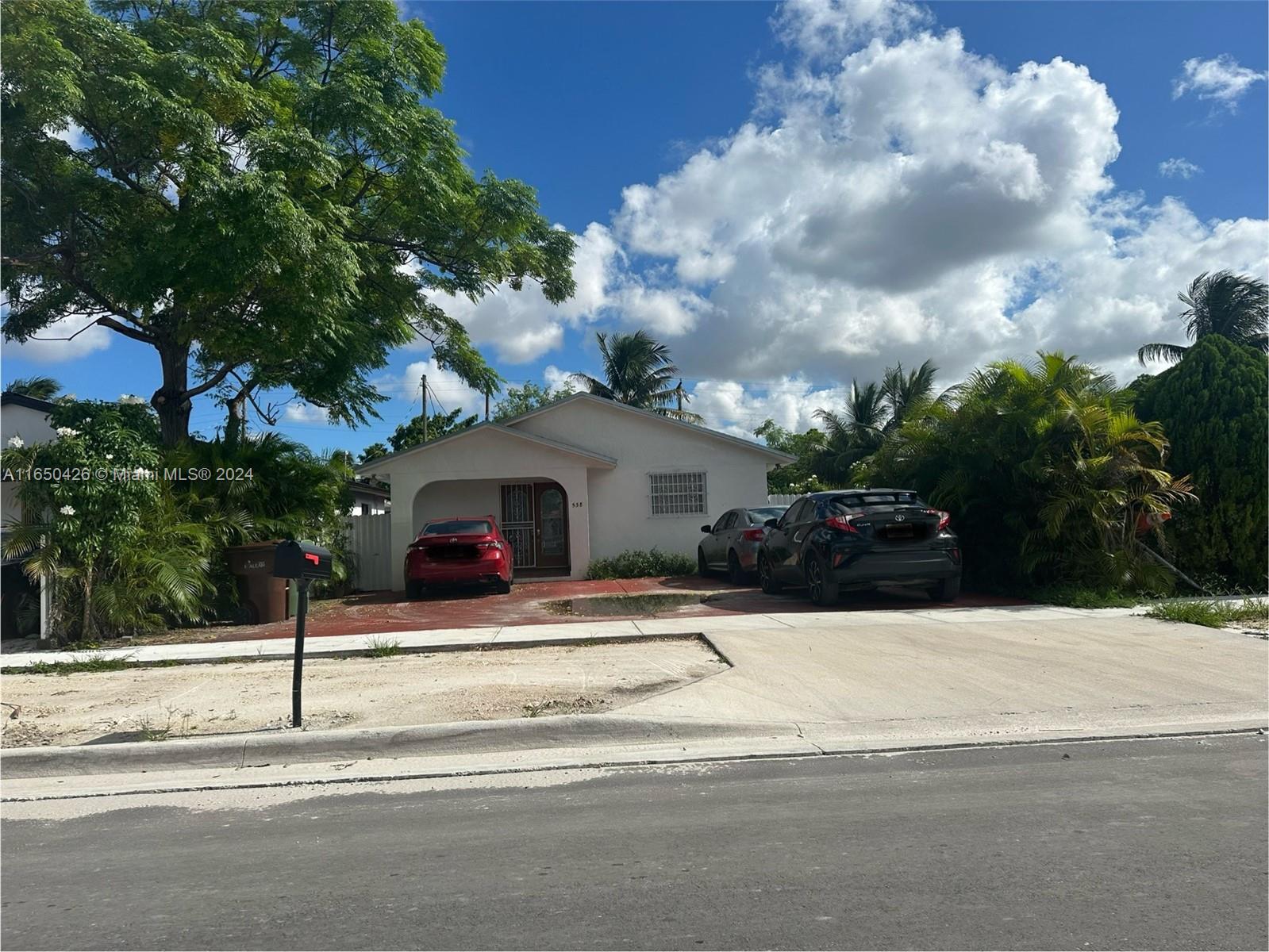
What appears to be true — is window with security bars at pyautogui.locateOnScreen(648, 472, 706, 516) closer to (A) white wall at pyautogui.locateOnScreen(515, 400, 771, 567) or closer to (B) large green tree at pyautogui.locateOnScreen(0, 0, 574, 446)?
(A) white wall at pyautogui.locateOnScreen(515, 400, 771, 567)

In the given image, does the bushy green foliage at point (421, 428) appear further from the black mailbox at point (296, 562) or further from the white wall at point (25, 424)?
the black mailbox at point (296, 562)

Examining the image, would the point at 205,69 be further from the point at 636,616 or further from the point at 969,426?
the point at 969,426

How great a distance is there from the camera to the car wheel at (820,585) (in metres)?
11.8

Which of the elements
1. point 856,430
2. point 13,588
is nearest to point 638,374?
point 856,430

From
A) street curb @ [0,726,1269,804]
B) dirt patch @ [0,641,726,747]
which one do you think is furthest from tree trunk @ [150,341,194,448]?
street curb @ [0,726,1269,804]

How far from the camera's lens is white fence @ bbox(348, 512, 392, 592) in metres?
18.8

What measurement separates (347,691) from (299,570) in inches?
71.6

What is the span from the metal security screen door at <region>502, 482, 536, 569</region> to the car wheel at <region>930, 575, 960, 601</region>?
36.5ft

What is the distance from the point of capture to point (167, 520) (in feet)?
39.1

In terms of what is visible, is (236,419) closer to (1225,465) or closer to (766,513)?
(766,513)

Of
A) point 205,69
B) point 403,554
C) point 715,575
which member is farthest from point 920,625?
point 205,69

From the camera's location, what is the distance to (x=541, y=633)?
10.2m

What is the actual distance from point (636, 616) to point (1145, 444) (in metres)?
7.58

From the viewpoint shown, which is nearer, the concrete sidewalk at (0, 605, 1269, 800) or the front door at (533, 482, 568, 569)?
the concrete sidewalk at (0, 605, 1269, 800)
